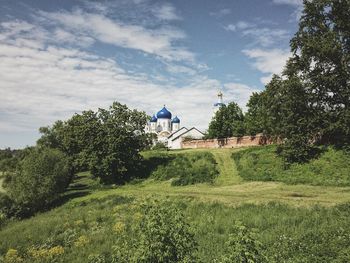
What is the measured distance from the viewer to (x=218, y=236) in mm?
17391

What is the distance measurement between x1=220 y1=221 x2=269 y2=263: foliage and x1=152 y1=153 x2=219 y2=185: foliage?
3016 centimetres

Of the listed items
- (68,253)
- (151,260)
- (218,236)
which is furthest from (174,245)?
(68,253)

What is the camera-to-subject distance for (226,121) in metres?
66.5

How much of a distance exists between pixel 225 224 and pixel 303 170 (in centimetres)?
1690

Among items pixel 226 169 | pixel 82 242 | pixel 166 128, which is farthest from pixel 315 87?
pixel 166 128

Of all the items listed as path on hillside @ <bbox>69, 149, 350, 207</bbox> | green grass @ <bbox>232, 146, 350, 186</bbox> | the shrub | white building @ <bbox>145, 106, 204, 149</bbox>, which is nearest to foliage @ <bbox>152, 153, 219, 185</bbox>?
path on hillside @ <bbox>69, 149, 350, 207</bbox>

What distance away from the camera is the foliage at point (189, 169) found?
128 ft

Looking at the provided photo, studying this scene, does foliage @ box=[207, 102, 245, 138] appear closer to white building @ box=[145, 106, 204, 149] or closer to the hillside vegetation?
white building @ box=[145, 106, 204, 149]

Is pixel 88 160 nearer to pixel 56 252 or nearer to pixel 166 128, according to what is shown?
pixel 56 252

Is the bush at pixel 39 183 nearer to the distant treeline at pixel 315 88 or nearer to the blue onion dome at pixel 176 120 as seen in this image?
the distant treeline at pixel 315 88

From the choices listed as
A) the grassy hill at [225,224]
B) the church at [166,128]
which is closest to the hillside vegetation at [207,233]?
the grassy hill at [225,224]

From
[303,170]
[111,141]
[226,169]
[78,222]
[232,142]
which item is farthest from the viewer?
[232,142]

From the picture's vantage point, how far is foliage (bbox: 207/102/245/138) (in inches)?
2596

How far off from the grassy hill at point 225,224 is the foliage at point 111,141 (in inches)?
347
